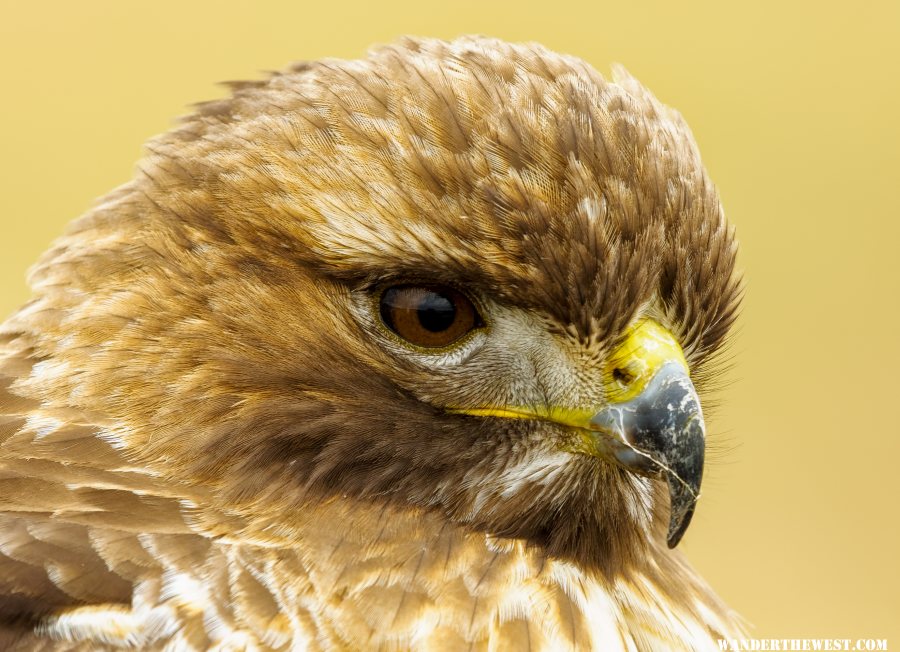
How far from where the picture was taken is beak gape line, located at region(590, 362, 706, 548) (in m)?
3.11

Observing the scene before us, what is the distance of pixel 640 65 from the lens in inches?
533

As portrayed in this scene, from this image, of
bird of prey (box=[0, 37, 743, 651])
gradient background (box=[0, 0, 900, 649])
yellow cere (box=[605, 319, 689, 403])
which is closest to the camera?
bird of prey (box=[0, 37, 743, 651])

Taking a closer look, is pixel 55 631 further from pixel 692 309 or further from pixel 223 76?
pixel 223 76

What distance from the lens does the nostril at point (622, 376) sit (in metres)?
3.24

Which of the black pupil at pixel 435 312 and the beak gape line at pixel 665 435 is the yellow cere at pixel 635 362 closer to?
the beak gape line at pixel 665 435

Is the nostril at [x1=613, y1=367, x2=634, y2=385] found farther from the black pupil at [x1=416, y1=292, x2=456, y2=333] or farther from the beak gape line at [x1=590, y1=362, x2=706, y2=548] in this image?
the black pupil at [x1=416, y1=292, x2=456, y2=333]

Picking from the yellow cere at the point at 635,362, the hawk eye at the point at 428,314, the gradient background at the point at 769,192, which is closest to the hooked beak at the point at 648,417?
the yellow cere at the point at 635,362

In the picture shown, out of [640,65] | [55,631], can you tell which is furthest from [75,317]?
[640,65]

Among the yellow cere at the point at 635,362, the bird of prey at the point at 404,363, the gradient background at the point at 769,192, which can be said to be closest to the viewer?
the bird of prey at the point at 404,363

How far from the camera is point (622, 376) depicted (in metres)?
3.25

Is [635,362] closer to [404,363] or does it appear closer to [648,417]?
[648,417]

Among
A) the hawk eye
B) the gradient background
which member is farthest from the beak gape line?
the gradient background

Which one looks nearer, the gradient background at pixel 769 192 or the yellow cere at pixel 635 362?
the yellow cere at pixel 635 362

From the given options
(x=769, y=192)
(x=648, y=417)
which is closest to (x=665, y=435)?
(x=648, y=417)
